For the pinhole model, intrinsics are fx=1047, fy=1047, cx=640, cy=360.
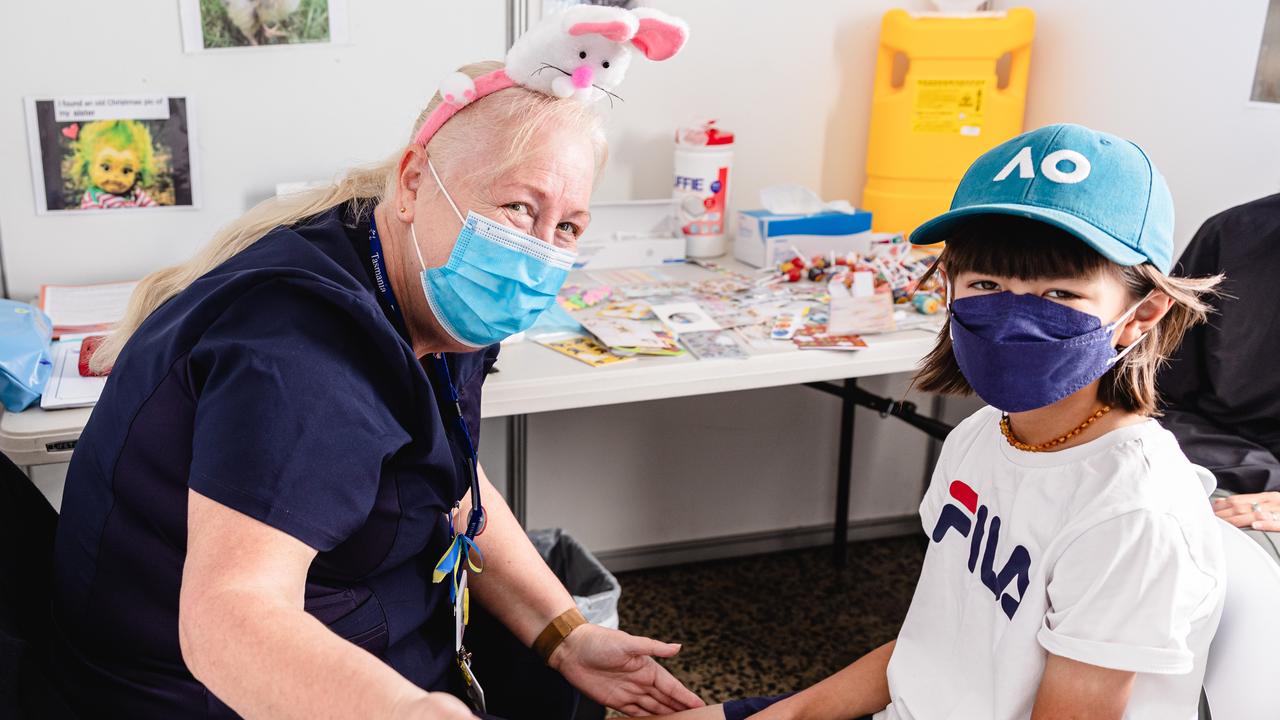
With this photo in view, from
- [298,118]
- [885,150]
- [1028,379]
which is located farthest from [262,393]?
[885,150]

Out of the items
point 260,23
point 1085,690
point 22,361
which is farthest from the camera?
point 260,23

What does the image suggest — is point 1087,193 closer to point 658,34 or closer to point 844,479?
point 658,34

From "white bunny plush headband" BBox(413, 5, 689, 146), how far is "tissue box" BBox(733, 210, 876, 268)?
3.74 feet

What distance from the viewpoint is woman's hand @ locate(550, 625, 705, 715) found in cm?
134

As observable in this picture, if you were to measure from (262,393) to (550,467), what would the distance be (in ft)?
5.44

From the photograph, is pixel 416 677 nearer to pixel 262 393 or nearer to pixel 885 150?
pixel 262 393

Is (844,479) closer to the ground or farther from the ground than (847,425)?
closer to the ground

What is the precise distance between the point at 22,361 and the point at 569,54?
0.94 metres

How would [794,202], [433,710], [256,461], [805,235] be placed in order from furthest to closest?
[794,202] → [805,235] → [256,461] → [433,710]

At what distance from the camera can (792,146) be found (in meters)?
2.53

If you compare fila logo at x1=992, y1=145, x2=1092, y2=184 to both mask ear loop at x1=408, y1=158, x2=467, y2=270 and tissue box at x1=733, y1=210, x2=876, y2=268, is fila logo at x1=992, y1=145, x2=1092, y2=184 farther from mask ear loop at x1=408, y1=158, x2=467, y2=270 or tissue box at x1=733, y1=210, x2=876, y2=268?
tissue box at x1=733, y1=210, x2=876, y2=268

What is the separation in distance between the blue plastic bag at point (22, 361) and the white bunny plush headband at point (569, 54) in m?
0.75

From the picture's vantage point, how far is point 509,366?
5.56 feet

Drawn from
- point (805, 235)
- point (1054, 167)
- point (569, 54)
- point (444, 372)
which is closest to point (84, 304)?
point (444, 372)
